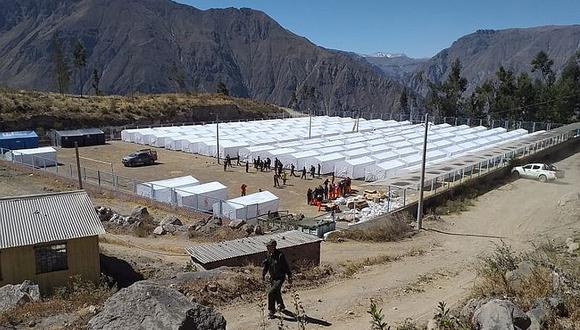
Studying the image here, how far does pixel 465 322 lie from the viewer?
26.2 ft

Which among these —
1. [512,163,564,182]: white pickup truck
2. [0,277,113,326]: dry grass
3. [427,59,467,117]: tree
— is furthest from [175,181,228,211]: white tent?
[427,59,467,117]: tree

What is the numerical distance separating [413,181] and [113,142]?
36.3 m

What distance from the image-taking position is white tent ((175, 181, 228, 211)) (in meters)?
27.0

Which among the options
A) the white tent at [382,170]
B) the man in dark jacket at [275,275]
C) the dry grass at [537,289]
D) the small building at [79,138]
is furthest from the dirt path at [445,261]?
the small building at [79,138]

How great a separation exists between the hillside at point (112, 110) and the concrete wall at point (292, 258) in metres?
47.8

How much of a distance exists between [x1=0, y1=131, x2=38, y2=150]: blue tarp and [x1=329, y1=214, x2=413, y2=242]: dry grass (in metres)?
33.6

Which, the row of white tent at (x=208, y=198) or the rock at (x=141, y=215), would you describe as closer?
the rock at (x=141, y=215)

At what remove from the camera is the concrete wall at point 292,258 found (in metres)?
13.9

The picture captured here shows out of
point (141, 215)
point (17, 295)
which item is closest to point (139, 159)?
point (141, 215)

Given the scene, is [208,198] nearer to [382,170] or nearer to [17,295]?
[382,170]

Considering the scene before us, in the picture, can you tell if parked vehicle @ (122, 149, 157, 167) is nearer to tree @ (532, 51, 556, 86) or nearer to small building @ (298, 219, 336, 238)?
small building @ (298, 219, 336, 238)

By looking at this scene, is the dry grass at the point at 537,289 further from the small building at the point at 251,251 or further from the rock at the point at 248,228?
the rock at the point at 248,228

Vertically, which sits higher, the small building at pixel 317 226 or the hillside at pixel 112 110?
the hillside at pixel 112 110

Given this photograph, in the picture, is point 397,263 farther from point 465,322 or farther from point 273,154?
point 273,154
